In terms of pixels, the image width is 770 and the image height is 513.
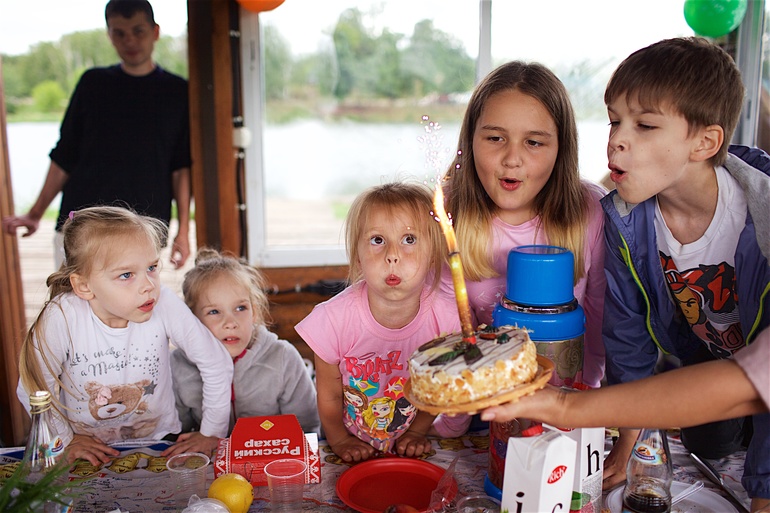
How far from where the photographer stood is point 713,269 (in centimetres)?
154

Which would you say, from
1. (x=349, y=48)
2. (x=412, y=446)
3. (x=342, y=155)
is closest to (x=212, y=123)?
(x=349, y=48)

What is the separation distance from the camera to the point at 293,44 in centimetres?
392

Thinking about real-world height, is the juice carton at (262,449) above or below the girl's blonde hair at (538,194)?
below

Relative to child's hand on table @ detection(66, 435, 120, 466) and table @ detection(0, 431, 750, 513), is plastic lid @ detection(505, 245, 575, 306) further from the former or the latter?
child's hand on table @ detection(66, 435, 120, 466)

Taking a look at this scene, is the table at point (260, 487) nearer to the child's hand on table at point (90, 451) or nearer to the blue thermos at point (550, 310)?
the child's hand on table at point (90, 451)

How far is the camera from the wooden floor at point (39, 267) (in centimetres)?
440

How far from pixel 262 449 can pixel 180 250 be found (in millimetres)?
1980

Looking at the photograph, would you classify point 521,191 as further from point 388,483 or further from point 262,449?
point 262,449

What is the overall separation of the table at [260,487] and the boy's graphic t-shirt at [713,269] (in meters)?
0.31

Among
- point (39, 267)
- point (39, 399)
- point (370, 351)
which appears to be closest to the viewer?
point (39, 399)

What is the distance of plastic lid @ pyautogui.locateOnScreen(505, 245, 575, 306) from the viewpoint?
1.40m

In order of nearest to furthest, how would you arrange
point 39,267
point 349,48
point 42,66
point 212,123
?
point 212,123 → point 349,48 → point 42,66 → point 39,267

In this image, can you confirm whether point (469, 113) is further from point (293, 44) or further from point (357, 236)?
point (293, 44)

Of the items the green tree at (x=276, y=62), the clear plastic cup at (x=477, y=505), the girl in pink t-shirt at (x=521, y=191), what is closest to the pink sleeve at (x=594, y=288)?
the girl in pink t-shirt at (x=521, y=191)
